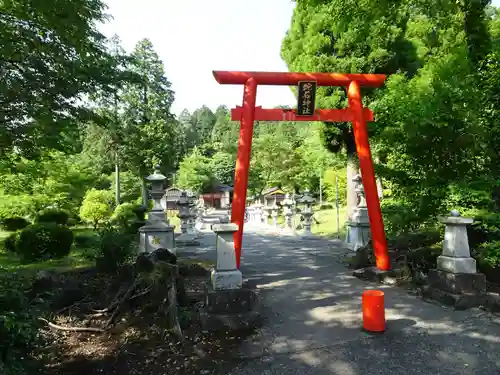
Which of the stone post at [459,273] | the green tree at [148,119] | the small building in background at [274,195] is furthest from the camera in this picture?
the small building in background at [274,195]

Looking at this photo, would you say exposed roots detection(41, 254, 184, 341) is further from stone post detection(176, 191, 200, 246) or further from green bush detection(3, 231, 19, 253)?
stone post detection(176, 191, 200, 246)

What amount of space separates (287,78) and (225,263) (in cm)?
467

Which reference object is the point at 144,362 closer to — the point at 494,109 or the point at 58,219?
the point at 494,109

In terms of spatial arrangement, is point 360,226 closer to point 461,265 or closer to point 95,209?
point 461,265

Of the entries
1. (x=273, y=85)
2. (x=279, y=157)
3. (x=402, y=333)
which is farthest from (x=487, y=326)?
(x=279, y=157)

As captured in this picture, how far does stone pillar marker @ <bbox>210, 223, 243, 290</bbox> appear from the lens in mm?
5102

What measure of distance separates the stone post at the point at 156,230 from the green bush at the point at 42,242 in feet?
8.25

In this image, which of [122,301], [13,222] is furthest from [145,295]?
[13,222]

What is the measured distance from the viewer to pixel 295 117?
27.9 ft

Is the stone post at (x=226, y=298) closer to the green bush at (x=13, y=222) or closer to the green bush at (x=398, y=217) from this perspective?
the green bush at (x=398, y=217)

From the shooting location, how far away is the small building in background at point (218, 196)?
4394 cm

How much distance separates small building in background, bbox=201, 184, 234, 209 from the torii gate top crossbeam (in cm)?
3542

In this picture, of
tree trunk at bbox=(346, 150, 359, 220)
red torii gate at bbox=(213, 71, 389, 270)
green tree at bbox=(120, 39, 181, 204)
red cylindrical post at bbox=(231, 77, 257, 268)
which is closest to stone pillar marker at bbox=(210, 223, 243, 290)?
red torii gate at bbox=(213, 71, 389, 270)

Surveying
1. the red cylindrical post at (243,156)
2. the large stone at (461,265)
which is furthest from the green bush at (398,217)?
the red cylindrical post at (243,156)
